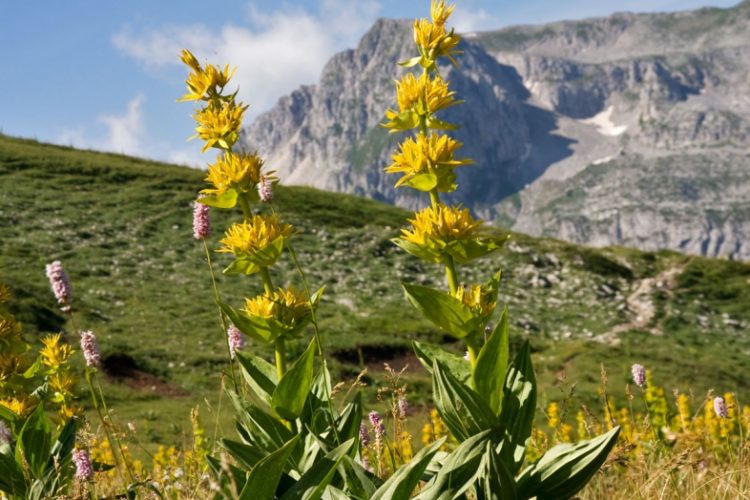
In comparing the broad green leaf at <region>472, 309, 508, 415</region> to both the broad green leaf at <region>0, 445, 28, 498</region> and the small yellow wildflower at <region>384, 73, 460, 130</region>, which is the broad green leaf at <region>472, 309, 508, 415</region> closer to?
the small yellow wildflower at <region>384, 73, 460, 130</region>

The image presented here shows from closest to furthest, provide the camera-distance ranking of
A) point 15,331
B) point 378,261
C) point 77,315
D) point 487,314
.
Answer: point 487,314, point 15,331, point 77,315, point 378,261

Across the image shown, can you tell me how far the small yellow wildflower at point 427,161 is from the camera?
3.38m

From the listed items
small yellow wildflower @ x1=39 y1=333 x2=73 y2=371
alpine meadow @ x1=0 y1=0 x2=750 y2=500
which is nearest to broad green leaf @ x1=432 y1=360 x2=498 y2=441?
alpine meadow @ x1=0 y1=0 x2=750 y2=500

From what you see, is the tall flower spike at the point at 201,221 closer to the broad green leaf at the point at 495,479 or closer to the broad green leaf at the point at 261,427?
the broad green leaf at the point at 261,427

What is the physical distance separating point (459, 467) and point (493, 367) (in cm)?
45

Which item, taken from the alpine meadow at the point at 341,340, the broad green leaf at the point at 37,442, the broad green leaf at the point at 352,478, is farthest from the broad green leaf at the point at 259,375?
the broad green leaf at the point at 37,442

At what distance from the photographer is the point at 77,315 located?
22.9 meters

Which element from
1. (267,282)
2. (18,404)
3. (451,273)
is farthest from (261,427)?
(18,404)

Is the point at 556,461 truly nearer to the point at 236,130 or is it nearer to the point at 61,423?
the point at 236,130

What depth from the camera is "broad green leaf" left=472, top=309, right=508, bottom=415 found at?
2861mm

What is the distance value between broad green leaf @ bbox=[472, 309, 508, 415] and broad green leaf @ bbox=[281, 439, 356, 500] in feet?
2.06

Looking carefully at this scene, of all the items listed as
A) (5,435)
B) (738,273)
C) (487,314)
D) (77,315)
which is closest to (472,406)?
(487,314)

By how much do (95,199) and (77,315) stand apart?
55.0 ft

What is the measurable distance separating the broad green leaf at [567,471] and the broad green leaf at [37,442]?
293cm
